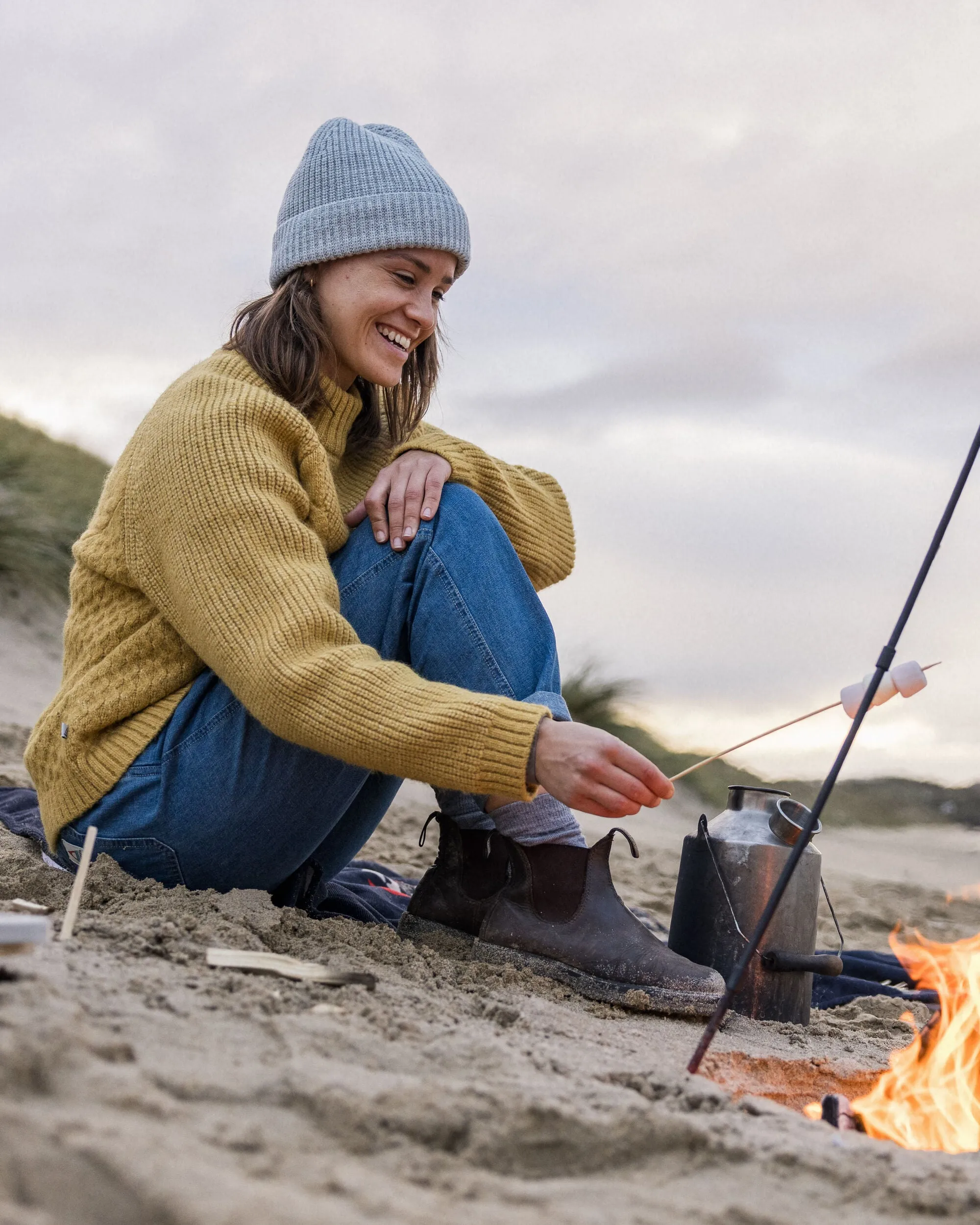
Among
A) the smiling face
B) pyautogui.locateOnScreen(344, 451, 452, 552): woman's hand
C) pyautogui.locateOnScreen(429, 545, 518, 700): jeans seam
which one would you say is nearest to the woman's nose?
the smiling face

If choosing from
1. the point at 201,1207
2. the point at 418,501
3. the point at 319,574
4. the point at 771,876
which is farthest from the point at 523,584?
the point at 201,1207

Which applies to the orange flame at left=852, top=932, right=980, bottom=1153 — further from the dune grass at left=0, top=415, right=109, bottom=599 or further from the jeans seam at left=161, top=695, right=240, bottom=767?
the dune grass at left=0, top=415, right=109, bottom=599

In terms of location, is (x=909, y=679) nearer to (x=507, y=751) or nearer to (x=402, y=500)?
(x=507, y=751)

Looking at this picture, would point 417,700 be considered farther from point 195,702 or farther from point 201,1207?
point 201,1207

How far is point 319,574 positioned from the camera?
1.92 m

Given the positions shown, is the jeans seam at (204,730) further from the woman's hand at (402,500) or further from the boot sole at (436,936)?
the boot sole at (436,936)

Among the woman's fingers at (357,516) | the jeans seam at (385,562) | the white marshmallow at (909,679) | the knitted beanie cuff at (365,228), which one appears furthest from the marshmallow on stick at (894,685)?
the knitted beanie cuff at (365,228)

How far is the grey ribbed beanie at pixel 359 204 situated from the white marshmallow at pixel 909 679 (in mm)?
1295

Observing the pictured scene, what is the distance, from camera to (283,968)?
5.63 feet

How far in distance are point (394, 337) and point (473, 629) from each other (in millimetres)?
739

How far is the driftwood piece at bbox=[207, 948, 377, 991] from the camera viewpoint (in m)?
1.70

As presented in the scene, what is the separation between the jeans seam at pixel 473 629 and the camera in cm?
209

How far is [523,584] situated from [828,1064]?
98 centimetres

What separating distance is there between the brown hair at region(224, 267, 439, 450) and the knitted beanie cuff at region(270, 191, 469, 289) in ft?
0.21
